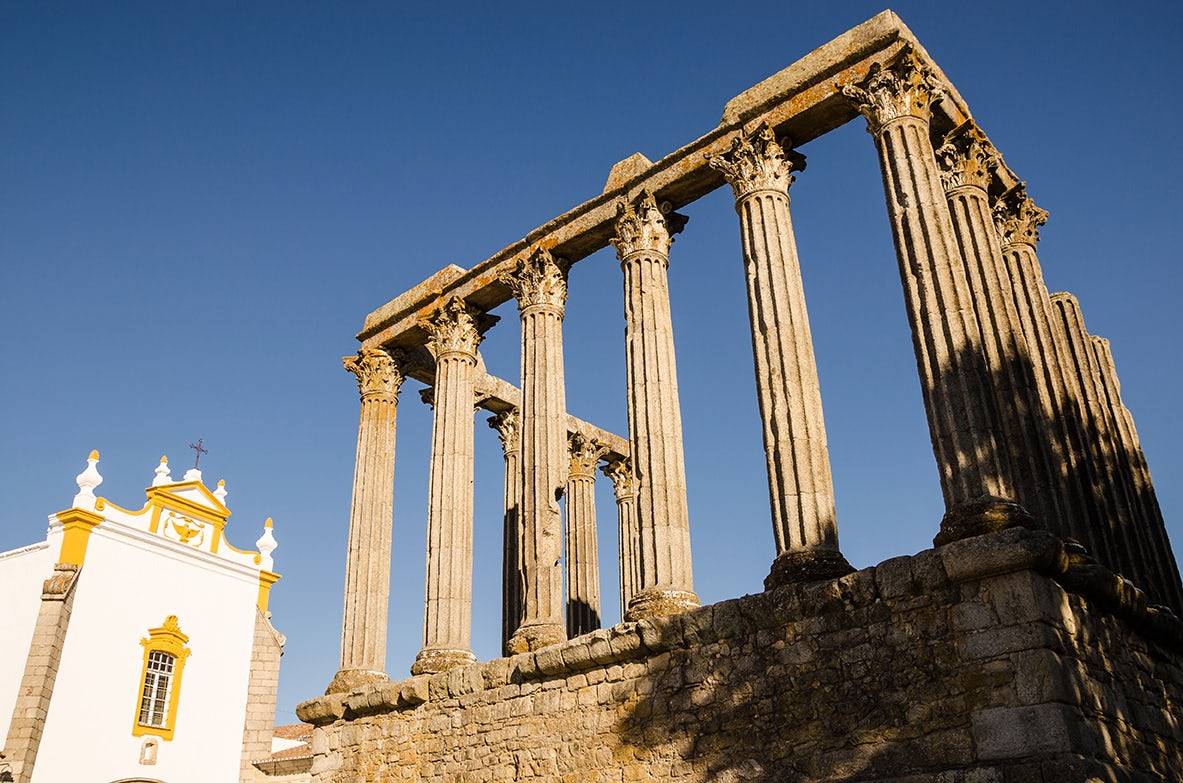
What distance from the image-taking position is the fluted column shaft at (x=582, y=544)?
17.5m

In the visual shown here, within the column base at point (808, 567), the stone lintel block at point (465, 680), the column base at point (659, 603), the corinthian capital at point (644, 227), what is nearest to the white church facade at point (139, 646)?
the stone lintel block at point (465, 680)

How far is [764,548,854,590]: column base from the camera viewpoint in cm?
1027

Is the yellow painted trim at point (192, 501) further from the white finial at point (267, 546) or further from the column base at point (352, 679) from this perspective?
the column base at point (352, 679)

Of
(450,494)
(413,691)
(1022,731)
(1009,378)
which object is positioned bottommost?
(1022,731)

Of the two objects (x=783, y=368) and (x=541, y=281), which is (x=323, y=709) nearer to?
(x=541, y=281)

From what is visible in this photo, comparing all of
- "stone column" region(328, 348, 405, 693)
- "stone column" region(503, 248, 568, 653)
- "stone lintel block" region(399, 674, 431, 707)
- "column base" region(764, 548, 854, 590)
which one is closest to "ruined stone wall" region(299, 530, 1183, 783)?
"column base" region(764, 548, 854, 590)

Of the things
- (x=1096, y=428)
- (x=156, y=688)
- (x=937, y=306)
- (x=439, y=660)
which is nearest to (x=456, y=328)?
(x=439, y=660)

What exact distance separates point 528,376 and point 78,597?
46.6ft

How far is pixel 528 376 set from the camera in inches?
582

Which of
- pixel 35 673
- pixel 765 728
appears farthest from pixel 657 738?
pixel 35 673

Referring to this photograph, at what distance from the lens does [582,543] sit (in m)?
18.1

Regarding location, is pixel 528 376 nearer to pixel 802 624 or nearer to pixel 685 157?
pixel 685 157

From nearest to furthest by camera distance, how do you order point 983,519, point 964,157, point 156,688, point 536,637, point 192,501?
point 983,519
point 964,157
point 536,637
point 156,688
point 192,501

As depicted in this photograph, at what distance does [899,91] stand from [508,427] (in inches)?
395
